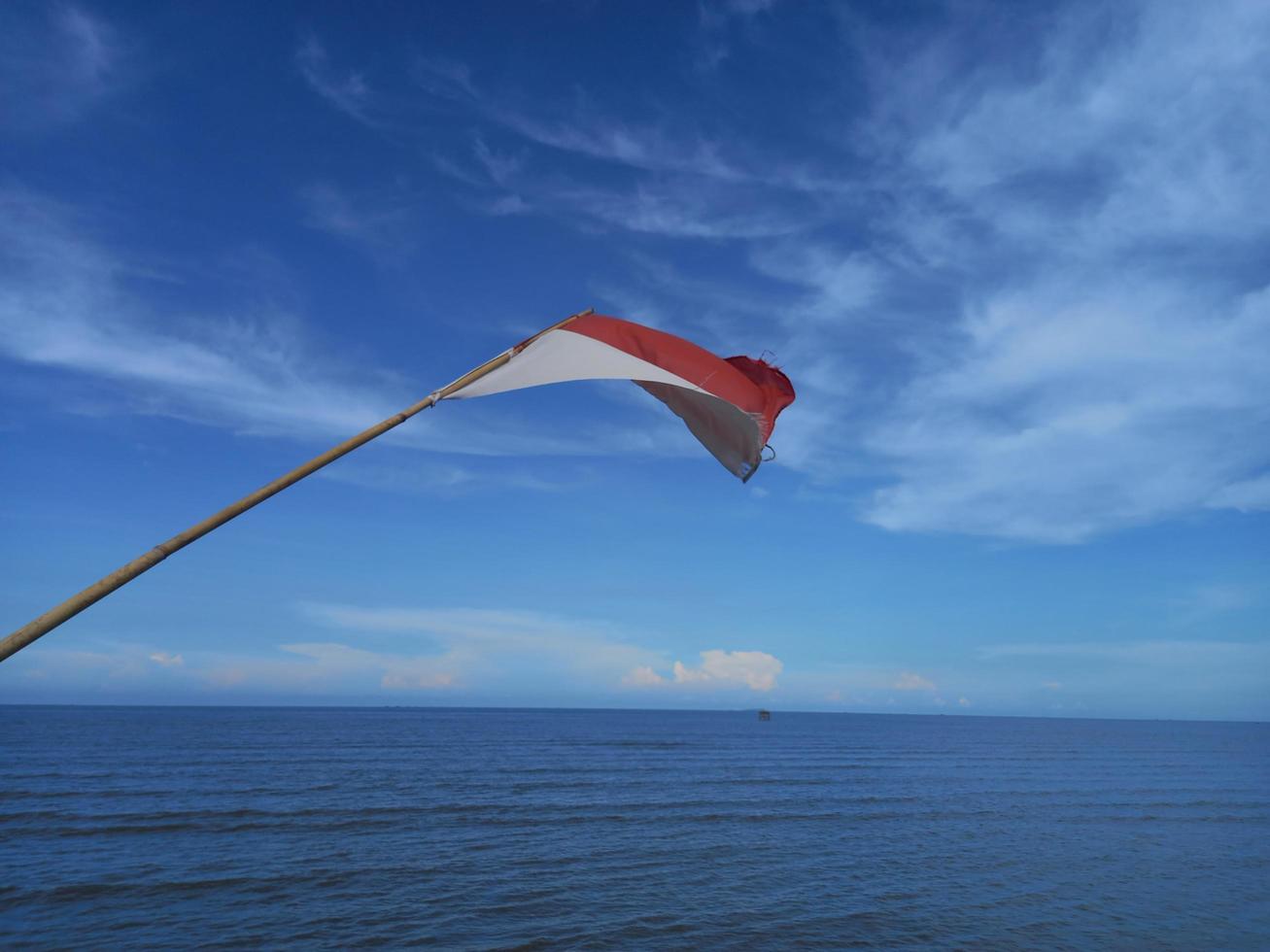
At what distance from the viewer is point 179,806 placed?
30578 millimetres

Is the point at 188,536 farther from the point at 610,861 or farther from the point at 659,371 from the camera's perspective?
the point at 610,861

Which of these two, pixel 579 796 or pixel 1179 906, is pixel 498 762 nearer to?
pixel 579 796

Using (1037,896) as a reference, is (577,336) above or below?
above

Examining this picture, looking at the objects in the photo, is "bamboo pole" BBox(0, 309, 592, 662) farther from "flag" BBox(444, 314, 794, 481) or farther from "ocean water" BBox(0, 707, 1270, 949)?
"ocean water" BBox(0, 707, 1270, 949)

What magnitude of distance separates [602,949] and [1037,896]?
11.4m

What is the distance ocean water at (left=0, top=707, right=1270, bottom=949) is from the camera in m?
15.9

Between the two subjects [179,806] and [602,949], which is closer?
[602,949]

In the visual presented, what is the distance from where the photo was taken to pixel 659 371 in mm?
7055

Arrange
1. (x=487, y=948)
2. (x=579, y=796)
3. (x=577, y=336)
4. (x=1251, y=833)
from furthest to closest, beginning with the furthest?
(x=579, y=796) → (x=1251, y=833) → (x=487, y=948) → (x=577, y=336)

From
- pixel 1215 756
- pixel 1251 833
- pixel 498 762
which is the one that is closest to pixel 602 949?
pixel 1251 833

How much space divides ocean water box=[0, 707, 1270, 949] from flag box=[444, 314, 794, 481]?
11.7m

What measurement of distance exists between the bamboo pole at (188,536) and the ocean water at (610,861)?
12.4 metres

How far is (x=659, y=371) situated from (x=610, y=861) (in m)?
18.6

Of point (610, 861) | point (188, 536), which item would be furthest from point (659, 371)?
point (610, 861)
